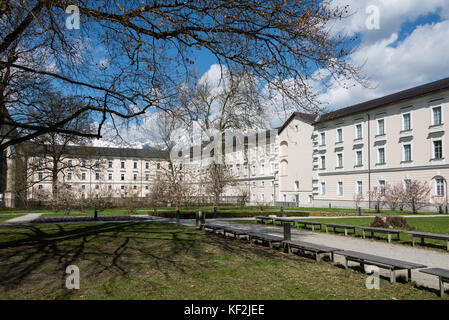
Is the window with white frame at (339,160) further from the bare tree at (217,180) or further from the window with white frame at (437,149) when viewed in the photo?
the bare tree at (217,180)

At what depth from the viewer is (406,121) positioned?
34094 millimetres

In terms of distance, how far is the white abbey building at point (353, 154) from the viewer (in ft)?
103

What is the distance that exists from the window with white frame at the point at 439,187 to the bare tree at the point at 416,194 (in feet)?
1.89

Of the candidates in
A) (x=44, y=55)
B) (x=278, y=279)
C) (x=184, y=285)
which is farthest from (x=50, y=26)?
(x=278, y=279)

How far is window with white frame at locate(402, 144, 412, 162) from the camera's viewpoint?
33.6m

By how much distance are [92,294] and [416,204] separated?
105 ft

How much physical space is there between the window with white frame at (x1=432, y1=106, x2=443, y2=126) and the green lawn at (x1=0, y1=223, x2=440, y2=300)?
27909 mm

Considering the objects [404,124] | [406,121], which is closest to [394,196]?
[404,124]

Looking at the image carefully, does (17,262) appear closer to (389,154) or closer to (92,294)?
(92,294)

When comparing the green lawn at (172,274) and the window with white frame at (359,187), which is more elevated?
the window with white frame at (359,187)

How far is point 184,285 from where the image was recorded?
6.34 m

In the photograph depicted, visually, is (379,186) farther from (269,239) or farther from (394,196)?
(269,239)

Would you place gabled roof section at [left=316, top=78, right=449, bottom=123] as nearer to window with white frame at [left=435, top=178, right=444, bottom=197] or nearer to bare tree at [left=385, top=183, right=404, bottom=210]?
window with white frame at [left=435, top=178, right=444, bottom=197]
